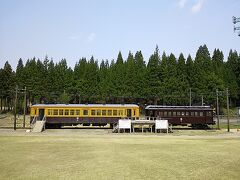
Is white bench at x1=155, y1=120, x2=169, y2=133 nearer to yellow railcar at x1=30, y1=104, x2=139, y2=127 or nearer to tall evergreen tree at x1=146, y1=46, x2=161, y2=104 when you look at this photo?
yellow railcar at x1=30, y1=104, x2=139, y2=127

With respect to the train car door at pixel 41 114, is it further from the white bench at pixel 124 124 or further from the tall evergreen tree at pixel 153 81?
the tall evergreen tree at pixel 153 81

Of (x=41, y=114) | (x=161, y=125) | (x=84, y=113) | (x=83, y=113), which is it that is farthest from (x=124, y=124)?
(x=41, y=114)

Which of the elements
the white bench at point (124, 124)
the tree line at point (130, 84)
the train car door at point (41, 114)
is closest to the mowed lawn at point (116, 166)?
the white bench at point (124, 124)

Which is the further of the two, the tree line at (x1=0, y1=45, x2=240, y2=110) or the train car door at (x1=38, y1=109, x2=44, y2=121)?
the tree line at (x1=0, y1=45, x2=240, y2=110)

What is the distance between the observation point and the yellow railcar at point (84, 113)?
1481 inches

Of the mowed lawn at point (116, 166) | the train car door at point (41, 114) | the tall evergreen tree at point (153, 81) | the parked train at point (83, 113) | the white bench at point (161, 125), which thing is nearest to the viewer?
the mowed lawn at point (116, 166)

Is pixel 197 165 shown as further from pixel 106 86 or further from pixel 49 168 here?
pixel 106 86

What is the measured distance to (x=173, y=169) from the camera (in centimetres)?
1195

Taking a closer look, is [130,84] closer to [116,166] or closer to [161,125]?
[161,125]

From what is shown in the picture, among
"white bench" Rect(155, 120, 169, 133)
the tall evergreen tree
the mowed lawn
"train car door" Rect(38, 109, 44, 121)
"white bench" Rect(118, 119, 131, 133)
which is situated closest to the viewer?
the mowed lawn

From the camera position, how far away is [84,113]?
3772cm

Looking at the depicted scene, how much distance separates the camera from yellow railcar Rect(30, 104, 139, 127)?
37625 millimetres

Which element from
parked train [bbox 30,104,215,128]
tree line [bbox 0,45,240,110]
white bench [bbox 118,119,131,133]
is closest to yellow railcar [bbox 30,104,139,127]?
parked train [bbox 30,104,215,128]

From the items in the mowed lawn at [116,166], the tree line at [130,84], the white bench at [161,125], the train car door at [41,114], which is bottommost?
the mowed lawn at [116,166]
